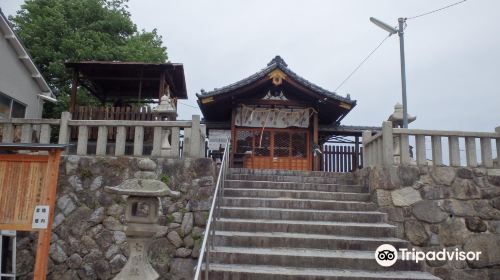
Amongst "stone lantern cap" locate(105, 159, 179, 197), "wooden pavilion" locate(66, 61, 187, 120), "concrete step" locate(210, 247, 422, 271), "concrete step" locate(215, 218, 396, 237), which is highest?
"wooden pavilion" locate(66, 61, 187, 120)

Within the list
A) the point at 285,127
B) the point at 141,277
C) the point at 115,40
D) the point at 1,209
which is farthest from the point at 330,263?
the point at 115,40

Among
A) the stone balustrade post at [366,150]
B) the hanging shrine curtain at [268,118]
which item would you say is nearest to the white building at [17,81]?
the hanging shrine curtain at [268,118]

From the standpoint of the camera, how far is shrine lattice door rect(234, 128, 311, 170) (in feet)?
42.9

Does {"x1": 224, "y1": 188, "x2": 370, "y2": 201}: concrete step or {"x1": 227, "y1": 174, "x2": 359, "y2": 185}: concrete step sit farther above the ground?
{"x1": 227, "y1": 174, "x2": 359, "y2": 185}: concrete step

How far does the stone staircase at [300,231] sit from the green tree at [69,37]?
9891 mm

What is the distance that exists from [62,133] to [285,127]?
8.10m

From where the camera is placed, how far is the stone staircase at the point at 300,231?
5.19 meters

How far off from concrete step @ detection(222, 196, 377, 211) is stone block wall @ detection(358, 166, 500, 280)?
400 millimetres

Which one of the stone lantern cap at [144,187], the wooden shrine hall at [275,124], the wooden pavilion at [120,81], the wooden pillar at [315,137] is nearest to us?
the stone lantern cap at [144,187]

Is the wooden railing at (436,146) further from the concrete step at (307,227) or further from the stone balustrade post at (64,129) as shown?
the stone balustrade post at (64,129)

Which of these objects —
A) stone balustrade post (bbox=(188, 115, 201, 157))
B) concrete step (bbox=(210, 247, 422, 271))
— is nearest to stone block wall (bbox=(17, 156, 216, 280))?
stone balustrade post (bbox=(188, 115, 201, 157))

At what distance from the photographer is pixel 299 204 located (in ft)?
23.7

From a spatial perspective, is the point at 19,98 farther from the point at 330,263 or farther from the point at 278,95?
the point at 330,263

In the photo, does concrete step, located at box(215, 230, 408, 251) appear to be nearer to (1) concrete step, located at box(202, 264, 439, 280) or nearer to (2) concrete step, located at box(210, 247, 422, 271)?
(2) concrete step, located at box(210, 247, 422, 271)
